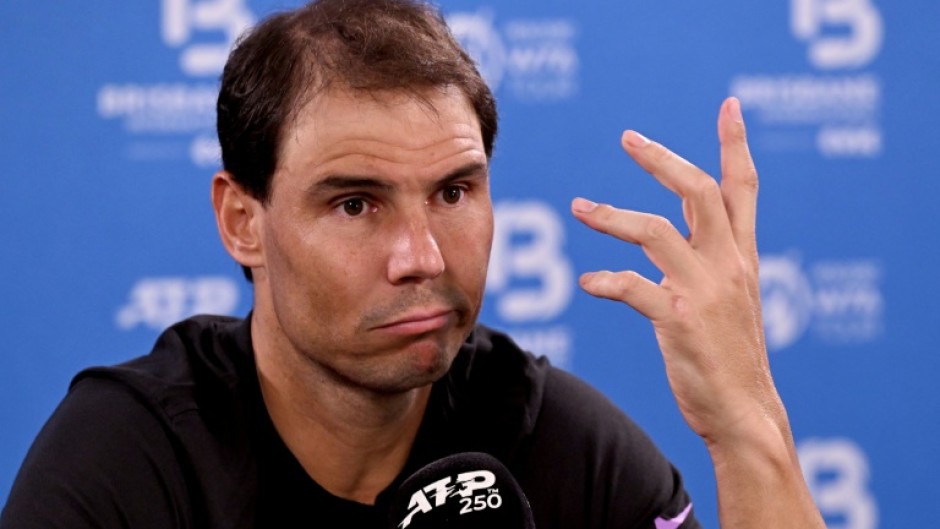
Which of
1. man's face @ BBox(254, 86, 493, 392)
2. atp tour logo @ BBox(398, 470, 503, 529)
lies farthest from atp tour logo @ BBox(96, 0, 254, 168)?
atp tour logo @ BBox(398, 470, 503, 529)

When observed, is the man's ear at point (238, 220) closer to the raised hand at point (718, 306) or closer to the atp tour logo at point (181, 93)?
the raised hand at point (718, 306)

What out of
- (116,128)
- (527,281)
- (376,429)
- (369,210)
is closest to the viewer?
(369,210)

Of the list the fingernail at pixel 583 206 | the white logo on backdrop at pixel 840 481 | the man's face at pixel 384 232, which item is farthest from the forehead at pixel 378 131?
the white logo on backdrop at pixel 840 481

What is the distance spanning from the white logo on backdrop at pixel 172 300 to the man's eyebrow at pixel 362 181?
53.4 inches

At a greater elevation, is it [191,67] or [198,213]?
[191,67]

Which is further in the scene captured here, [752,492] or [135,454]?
[135,454]

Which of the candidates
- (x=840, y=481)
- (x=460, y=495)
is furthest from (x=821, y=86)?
(x=460, y=495)

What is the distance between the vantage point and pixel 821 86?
10.8 ft

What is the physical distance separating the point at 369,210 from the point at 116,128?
4.75ft

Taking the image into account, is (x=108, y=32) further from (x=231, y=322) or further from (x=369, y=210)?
(x=369, y=210)

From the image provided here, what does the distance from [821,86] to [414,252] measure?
190cm

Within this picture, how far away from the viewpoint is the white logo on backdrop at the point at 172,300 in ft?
10.00

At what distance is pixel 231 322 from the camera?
2197 mm

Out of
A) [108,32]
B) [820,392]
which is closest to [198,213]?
[108,32]
